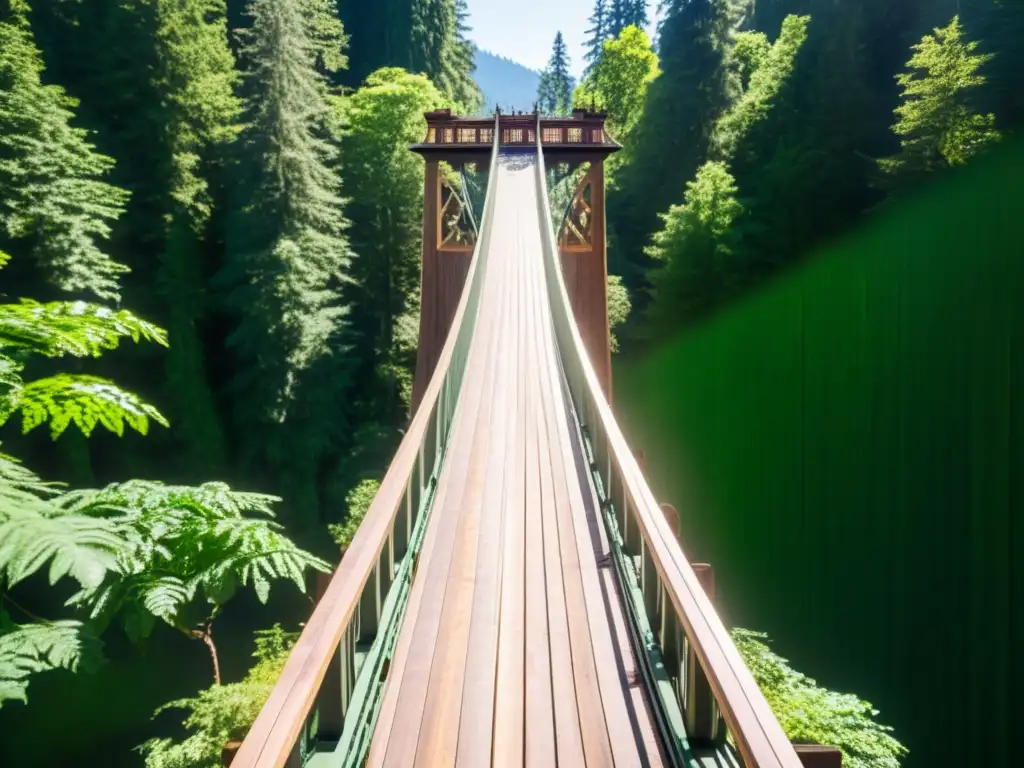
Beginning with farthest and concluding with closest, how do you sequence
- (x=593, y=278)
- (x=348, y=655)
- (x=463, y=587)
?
(x=593, y=278)
(x=463, y=587)
(x=348, y=655)

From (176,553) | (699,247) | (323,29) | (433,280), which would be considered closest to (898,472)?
(699,247)

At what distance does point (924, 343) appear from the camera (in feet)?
47.6

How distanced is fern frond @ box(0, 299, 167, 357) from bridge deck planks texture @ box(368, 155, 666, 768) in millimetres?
1847

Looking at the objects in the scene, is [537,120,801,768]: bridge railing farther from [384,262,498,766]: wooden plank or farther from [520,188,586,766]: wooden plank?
[384,262,498,766]: wooden plank

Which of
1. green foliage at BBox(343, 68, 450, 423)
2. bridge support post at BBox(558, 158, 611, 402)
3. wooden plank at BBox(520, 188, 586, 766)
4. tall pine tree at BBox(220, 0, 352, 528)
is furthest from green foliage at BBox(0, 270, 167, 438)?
green foliage at BBox(343, 68, 450, 423)

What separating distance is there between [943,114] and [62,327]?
17059mm

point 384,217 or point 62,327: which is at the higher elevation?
point 384,217

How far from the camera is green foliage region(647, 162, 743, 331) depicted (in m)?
20.3

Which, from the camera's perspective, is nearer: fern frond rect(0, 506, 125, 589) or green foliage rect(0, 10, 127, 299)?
fern frond rect(0, 506, 125, 589)

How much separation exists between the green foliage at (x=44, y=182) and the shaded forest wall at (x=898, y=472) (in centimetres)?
1545

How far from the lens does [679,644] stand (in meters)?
2.99

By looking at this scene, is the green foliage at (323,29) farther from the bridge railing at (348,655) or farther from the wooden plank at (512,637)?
the bridge railing at (348,655)

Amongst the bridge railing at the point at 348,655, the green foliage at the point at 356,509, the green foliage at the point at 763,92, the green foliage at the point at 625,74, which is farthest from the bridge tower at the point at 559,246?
the green foliage at the point at 625,74

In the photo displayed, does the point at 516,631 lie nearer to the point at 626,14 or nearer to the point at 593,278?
the point at 593,278
